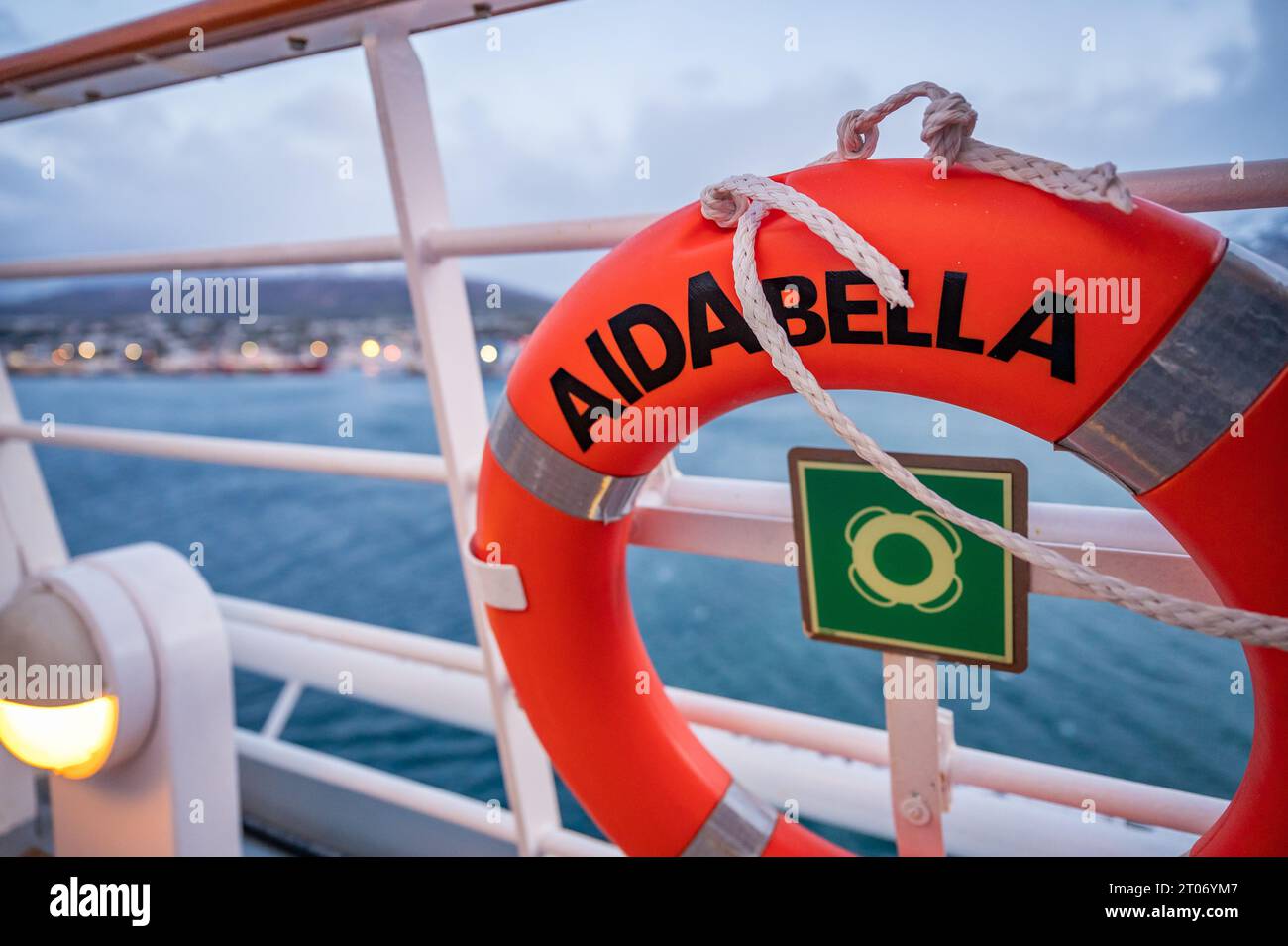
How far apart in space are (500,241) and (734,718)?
26.7 inches

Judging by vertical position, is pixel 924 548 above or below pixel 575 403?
below

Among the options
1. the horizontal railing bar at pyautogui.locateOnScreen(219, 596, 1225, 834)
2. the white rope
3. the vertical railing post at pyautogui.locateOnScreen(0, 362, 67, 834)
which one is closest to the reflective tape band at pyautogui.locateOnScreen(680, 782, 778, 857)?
the horizontal railing bar at pyautogui.locateOnScreen(219, 596, 1225, 834)

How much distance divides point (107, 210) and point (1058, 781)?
9.81ft

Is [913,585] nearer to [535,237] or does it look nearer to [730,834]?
[730,834]

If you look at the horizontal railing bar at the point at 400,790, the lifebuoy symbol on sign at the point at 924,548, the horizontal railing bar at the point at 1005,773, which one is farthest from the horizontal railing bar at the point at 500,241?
the horizontal railing bar at the point at 400,790

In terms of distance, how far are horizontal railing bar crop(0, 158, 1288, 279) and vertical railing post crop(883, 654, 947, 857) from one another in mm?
521

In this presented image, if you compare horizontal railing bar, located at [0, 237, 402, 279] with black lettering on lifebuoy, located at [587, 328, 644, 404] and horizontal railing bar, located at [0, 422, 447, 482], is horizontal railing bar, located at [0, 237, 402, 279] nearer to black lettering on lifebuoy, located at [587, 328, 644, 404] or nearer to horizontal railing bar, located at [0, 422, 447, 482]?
horizontal railing bar, located at [0, 422, 447, 482]

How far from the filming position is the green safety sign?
81 centimetres

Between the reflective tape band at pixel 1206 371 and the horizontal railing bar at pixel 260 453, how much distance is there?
76 centimetres

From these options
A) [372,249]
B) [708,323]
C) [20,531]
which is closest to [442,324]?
[372,249]

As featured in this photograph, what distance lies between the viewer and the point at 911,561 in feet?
2.86

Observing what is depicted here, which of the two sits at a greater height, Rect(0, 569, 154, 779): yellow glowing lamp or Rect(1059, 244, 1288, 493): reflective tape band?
Rect(1059, 244, 1288, 493): reflective tape band

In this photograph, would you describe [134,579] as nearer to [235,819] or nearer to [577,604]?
[235,819]
